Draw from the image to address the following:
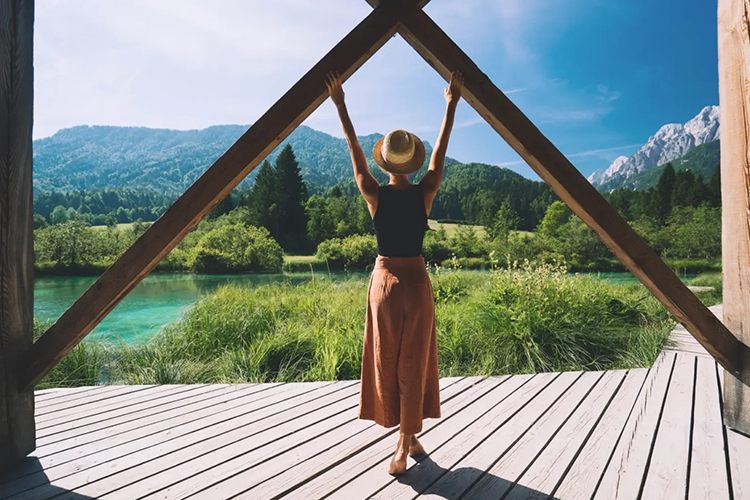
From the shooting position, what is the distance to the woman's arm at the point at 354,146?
5.65 ft

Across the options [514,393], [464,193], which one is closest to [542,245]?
[464,193]

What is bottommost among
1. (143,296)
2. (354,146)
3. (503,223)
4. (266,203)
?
(143,296)

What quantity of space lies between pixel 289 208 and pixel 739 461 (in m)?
23.5

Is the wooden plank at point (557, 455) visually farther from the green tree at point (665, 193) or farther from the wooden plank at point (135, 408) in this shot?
the green tree at point (665, 193)

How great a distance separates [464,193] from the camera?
81.9 feet

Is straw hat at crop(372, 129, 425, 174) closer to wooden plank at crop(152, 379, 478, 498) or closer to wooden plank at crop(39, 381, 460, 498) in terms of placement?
wooden plank at crop(152, 379, 478, 498)

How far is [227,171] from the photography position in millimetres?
1723

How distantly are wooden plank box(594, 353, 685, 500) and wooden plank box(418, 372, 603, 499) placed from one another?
1.00ft

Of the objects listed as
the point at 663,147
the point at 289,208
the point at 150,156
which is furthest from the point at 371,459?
the point at 150,156

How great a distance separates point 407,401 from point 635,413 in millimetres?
1641

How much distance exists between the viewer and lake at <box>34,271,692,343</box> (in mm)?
11198

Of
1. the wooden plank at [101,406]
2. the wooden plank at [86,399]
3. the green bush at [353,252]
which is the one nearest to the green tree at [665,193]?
the green bush at [353,252]

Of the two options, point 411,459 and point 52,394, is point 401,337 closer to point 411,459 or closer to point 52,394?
point 411,459

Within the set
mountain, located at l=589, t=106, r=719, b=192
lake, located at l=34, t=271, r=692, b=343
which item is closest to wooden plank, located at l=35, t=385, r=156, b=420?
lake, located at l=34, t=271, r=692, b=343
